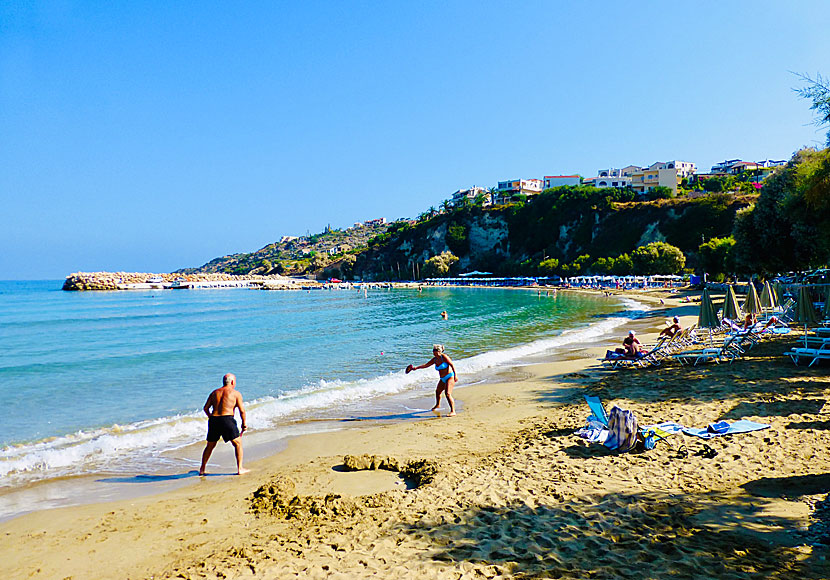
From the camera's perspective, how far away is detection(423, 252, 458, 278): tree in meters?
116

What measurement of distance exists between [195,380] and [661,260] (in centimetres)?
7074

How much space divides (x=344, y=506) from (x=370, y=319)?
1239 inches

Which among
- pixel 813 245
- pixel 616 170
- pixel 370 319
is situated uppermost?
pixel 616 170

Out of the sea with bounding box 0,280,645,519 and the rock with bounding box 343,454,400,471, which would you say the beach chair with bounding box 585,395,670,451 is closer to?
the rock with bounding box 343,454,400,471

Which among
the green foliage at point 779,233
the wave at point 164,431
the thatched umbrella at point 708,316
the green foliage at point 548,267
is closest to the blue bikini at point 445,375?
the wave at point 164,431

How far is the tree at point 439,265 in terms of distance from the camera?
116m

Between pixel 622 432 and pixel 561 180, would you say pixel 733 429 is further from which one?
pixel 561 180

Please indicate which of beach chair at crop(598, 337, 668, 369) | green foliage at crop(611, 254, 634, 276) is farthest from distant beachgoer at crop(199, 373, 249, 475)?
green foliage at crop(611, 254, 634, 276)

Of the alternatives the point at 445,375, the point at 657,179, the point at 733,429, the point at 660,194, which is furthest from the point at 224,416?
the point at 657,179

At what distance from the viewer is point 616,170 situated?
456ft

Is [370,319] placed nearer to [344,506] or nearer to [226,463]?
[226,463]

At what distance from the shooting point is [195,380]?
1602 cm

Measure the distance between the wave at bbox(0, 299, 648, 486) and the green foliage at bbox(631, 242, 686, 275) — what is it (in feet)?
212

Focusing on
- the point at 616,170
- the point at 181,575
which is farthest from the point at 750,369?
the point at 616,170
